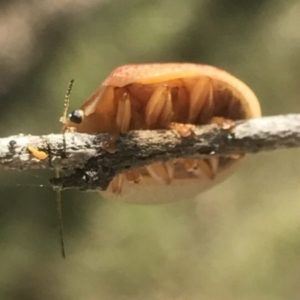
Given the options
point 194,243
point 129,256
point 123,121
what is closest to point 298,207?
point 194,243

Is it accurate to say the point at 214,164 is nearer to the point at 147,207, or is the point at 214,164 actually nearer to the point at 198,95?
the point at 198,95

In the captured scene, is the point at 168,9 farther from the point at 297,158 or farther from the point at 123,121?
the point at 123,121

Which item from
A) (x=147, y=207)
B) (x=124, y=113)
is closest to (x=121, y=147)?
(x=124, y=113)

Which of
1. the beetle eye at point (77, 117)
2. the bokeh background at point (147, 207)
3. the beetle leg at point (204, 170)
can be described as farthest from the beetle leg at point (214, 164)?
the bokeh background at point (147, 207)

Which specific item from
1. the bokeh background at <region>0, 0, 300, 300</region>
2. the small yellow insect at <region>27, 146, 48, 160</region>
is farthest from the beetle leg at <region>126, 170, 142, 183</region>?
the bokeh background at <region>0, 0, 300, 300</region>

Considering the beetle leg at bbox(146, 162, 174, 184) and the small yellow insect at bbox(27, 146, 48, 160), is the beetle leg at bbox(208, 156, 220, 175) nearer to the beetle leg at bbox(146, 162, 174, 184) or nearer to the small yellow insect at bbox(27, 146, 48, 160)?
the beetle leg at bbox(146, 162, 174, 184)

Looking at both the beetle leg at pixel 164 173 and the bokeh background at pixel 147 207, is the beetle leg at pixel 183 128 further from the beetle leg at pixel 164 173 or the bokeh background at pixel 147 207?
the bokeh background at pixel 147 207
